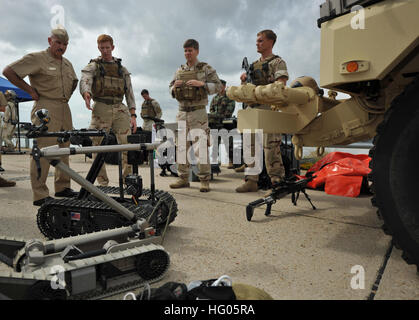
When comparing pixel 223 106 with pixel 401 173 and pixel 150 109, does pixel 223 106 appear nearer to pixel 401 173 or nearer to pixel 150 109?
pixel 150 109

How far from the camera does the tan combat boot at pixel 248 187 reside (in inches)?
174

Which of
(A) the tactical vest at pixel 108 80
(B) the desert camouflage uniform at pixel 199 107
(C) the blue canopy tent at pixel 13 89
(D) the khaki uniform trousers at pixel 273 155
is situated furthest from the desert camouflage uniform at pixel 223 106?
(C) the blue canopy tent at pixel 13 89

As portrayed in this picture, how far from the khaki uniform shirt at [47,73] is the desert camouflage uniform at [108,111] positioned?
0.28 metres

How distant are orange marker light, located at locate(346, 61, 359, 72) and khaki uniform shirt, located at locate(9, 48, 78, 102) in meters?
3.37

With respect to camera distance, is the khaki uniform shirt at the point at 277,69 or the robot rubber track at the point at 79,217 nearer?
the robot rubber track at the point at 79,217

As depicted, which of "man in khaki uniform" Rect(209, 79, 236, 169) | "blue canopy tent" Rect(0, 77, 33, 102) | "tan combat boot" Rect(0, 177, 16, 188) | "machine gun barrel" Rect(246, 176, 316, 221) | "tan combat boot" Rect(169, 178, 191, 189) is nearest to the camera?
"machine gun barrel" Rect(246, 176, 316, 221)

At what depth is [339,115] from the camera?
7.61 ft

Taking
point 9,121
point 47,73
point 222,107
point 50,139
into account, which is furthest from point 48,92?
A: point 9,121

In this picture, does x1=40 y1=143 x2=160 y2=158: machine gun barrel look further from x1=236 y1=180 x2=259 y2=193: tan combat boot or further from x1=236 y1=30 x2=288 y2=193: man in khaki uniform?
x1=236 y1=180 x2=259 y2=193: tan combat boot

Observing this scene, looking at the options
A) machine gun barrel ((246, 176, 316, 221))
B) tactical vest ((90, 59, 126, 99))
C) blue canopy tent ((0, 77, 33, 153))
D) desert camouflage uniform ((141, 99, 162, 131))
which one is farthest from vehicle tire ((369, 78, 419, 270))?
blue canopy tent ((0, 77, 33, 153))

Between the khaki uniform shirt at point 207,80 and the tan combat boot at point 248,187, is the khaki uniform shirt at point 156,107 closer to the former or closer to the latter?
the khaki uniform shirt at point 207,80

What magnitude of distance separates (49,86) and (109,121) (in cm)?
91

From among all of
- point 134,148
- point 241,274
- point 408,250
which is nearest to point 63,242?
point 134,148

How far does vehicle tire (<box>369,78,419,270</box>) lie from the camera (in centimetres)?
149
